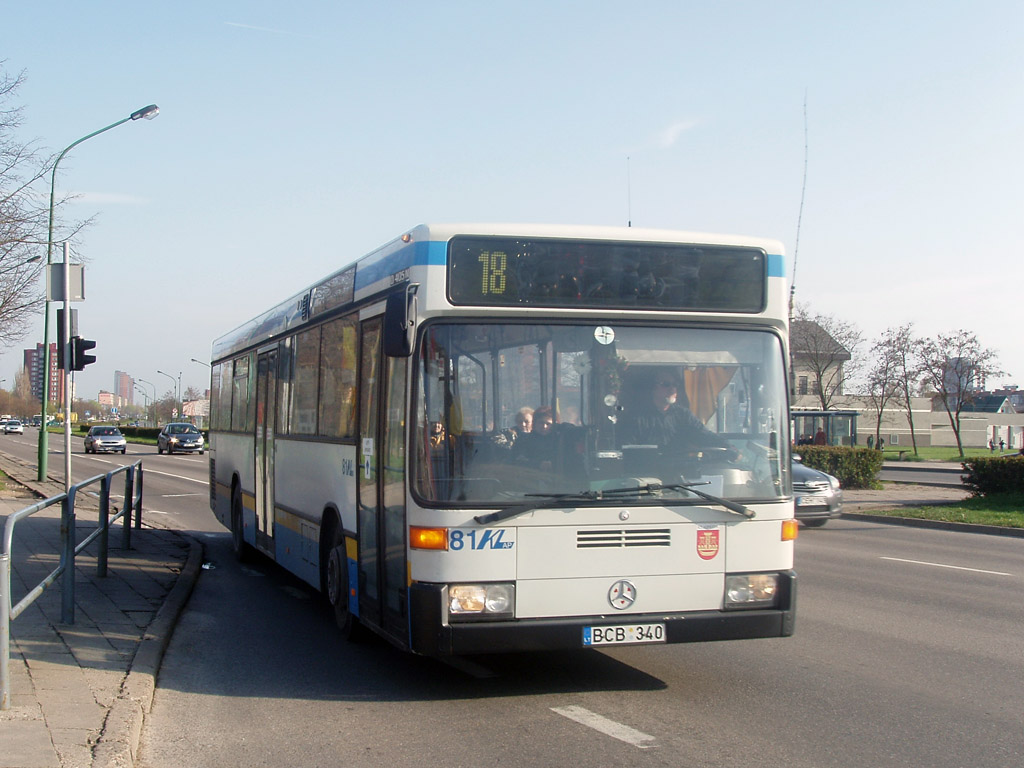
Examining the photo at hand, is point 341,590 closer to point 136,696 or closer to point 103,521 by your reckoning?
point 136,696

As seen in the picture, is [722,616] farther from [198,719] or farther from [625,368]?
[198,719]

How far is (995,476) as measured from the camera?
23297mm

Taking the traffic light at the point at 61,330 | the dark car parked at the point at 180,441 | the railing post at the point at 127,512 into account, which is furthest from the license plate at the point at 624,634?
the dark car parked at the point at 180,441

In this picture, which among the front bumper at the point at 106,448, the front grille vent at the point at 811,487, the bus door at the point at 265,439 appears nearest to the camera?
the bus door at the point at 265,439

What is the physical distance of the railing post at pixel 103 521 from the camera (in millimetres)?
10492

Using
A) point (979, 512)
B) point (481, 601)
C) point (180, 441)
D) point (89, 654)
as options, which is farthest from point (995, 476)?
point (180, 441)

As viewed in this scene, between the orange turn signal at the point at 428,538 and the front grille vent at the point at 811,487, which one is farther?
the front grille vent at the point at 811,487

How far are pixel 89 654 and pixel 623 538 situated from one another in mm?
3848

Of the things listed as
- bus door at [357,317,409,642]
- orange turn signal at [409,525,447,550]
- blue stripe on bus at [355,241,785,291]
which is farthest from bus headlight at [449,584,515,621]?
blue stripe on bus at [355,241,785,291]

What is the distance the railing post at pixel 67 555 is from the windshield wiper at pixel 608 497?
3.69 meters

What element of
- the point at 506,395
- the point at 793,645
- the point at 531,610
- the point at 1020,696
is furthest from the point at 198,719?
the point at 1020,696

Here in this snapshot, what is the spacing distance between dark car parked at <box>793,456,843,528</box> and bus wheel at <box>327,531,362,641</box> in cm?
1157

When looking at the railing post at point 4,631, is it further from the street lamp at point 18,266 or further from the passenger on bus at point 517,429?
the street lamp at point 18,266

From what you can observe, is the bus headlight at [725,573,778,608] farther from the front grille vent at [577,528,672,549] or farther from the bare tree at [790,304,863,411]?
the bare tree at [790,304,863,411]
